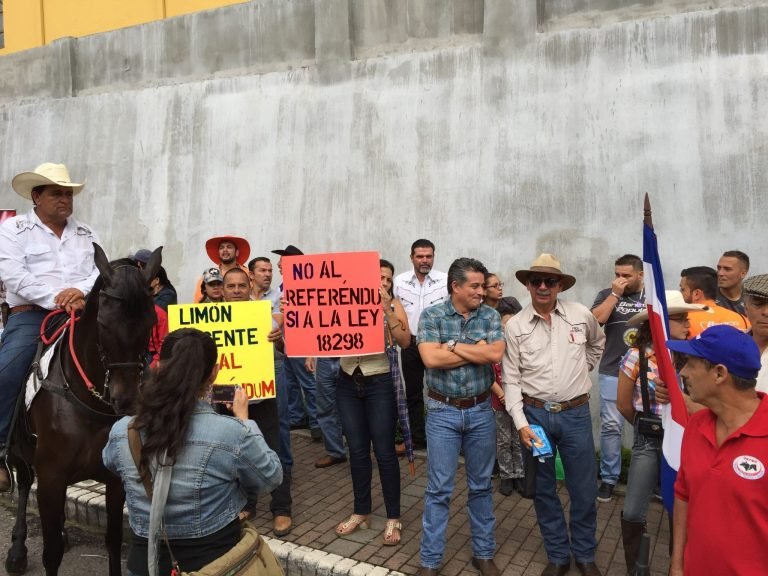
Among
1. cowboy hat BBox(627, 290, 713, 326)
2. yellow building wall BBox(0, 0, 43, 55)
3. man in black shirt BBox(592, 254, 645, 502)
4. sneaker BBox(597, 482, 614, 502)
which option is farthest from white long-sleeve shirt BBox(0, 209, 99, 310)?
yellow building wall BBox(0, 0, 43, 55)

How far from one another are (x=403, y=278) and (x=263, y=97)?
3818mm

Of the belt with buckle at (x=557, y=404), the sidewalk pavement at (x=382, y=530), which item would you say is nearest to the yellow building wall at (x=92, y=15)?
the sidewalk pavement at (x=382, y=530)

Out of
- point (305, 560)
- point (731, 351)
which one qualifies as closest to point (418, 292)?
point (305, 560)

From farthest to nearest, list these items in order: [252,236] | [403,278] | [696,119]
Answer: [252,236], [403,278], [696,119]

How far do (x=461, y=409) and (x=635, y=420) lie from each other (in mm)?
1140

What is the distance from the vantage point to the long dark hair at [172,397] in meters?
2.30

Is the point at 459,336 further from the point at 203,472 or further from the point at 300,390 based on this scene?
the point at 300,390

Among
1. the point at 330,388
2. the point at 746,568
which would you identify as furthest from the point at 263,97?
the point at 746,568

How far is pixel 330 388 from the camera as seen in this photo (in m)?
6.52

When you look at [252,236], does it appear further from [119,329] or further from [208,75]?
[119,329]

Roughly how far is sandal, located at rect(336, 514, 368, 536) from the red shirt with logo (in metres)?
2.92

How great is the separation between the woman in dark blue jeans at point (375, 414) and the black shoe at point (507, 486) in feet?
4.70

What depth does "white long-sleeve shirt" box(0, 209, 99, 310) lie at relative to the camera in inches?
172

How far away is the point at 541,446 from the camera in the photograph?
398cm
